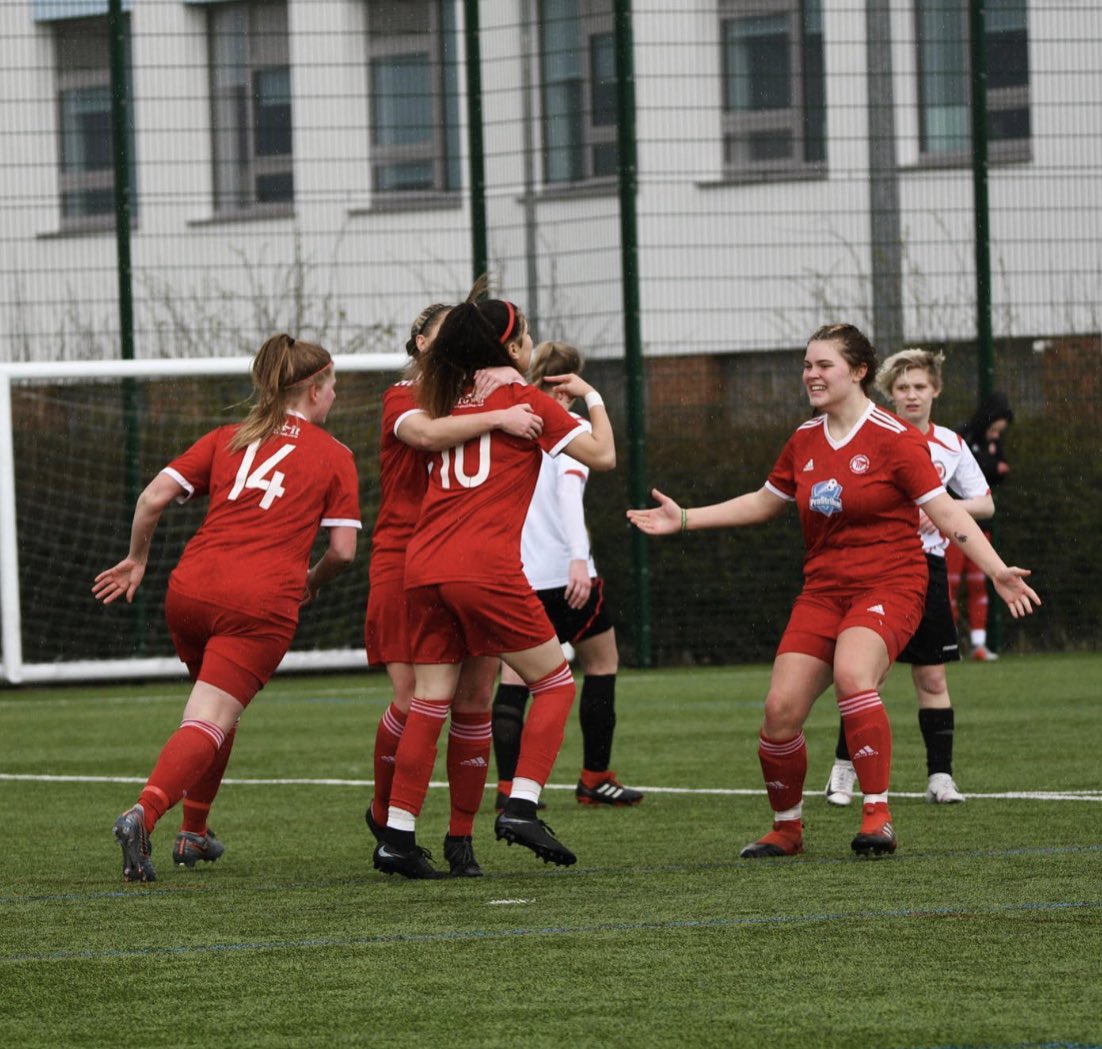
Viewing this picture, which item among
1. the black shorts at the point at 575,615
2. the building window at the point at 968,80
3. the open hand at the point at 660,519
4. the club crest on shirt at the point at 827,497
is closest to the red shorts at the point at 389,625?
the open hand at the point at 660,519

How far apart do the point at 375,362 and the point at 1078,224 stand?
5.35 m

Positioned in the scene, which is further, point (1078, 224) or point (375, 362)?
point (1078, 224)

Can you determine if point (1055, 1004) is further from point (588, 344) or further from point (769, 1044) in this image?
point (588, 344)

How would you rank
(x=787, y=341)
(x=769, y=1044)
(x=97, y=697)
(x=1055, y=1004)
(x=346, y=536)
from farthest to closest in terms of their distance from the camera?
1. (x=787, y=341)
2. (x=97, y=697)
3. (x=346, y=536)
4. (x=1055, y=1004)
5. (x=769, y=1044)

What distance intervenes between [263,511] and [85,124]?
32.3 feet

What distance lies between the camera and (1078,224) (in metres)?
16.5

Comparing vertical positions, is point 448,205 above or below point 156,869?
above

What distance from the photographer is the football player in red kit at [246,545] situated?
6.57 meters

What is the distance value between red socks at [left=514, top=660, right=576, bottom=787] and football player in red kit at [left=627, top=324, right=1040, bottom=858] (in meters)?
0.54

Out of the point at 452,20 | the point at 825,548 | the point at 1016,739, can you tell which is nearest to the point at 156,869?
the point at 825,548

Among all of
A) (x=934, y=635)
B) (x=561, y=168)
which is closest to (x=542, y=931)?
(x=934, y=635)

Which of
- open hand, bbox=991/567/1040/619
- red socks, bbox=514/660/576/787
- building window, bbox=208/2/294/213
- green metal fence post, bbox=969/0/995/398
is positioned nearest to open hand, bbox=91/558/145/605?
red socks, bbox=514/660/576/787

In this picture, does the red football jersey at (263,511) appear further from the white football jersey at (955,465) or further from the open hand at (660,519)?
the white football jersey at (955,465)

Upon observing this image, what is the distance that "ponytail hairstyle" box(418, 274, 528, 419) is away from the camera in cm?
643
